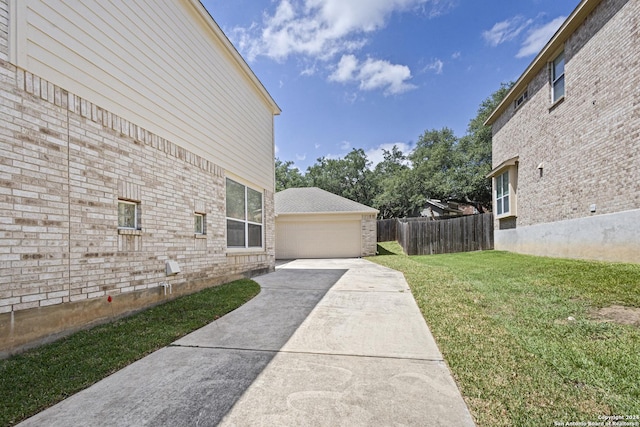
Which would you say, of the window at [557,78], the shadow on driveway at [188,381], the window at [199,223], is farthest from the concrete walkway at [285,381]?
the window at [557,78]

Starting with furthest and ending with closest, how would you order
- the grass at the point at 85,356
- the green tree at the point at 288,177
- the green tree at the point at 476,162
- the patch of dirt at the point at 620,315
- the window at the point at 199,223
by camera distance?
1. the green tree at the point at 288,177
2. the green tree at the point at 476,162
3. the window at the point at 199,223
4. the patch of dirt at the point at 620,315
5. the grass at the point at 85,356

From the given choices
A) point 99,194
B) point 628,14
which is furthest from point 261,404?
point 628,14

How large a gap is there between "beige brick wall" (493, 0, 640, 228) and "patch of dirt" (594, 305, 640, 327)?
4087 mm

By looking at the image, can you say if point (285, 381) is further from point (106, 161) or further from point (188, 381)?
point (106, 161)

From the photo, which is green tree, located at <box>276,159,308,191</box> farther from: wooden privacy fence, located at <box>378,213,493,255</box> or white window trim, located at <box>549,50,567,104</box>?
white window trim, located at <box>549,50,567,104</box>

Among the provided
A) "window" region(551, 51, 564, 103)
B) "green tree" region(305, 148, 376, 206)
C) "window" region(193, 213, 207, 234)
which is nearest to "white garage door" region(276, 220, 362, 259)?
"window" region(193, 213, 207, 234)

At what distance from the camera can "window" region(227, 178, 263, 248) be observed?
7.19 m

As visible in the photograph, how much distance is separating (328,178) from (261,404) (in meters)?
31.4

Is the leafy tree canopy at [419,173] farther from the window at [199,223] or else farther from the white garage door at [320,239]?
the window at [199,223]

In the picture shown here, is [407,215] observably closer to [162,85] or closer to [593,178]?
[593,178]

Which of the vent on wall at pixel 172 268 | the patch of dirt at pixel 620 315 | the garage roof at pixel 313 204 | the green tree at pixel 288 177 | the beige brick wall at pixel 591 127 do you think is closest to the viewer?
the patch of dirt at pixel 620 315

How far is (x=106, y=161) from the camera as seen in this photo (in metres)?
3.83

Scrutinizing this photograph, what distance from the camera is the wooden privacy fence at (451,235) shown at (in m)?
13.4

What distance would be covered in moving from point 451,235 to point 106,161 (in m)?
13.5
